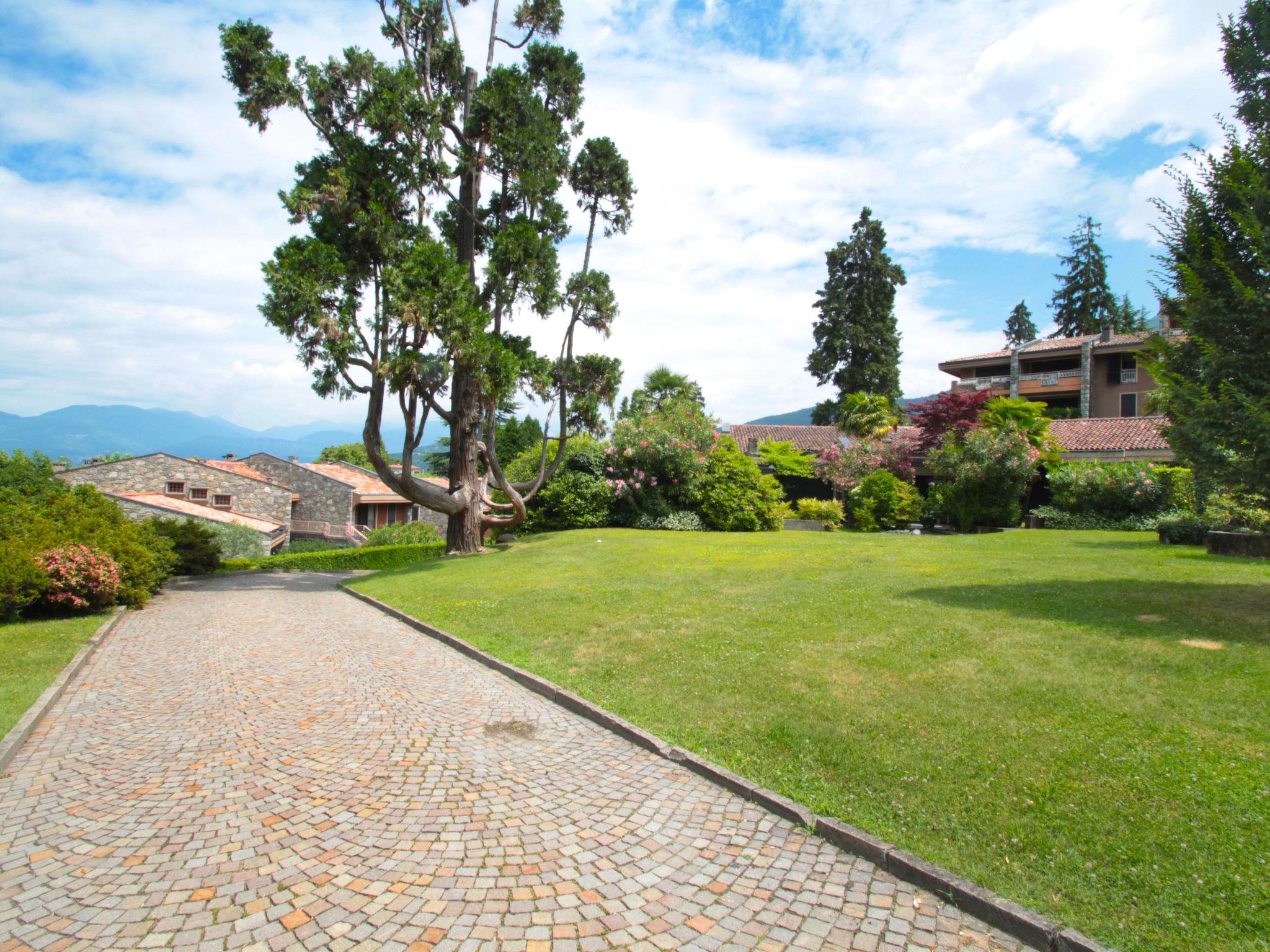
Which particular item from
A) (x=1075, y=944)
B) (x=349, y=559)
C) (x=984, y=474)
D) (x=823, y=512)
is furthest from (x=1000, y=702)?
(x=349, y=559)

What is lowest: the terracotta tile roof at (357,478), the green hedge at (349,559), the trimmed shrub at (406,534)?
the green hedge at (349,559)

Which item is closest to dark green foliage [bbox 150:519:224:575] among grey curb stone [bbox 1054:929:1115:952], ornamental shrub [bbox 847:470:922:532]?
ornamental shrub [bbox 847:470:922:532]

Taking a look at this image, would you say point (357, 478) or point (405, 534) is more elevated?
point (357, 478)

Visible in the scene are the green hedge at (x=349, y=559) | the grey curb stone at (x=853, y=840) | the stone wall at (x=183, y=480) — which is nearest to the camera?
the grey curb stone at (x=853, y=840)

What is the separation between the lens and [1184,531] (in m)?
14.5

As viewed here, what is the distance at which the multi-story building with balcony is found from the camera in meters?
37.0

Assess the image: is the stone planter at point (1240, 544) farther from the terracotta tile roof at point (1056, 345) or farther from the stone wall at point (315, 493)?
the stone wall at point (315, 493)

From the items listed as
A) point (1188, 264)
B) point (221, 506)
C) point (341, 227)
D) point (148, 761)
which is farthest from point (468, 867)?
point (221, 506)

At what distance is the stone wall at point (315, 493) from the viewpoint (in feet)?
131

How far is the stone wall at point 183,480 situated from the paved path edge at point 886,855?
35024 millimetres

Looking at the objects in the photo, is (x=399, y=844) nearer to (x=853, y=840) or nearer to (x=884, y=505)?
(x=853, y=840)

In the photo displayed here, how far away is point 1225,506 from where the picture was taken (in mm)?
14547

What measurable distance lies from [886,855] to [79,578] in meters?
13.5

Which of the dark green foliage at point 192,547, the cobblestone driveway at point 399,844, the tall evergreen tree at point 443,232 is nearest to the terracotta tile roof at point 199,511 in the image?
the dark green foliage at point 192,547
